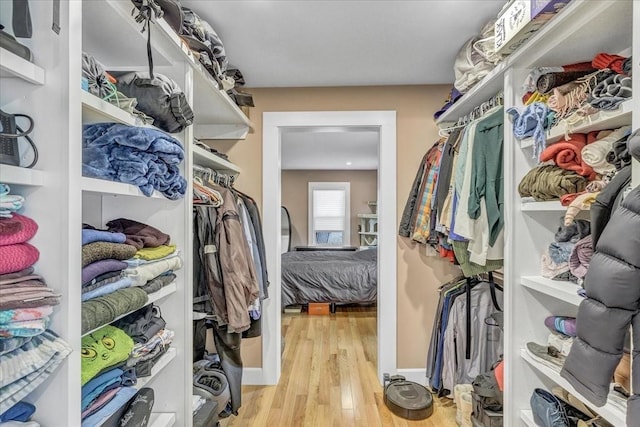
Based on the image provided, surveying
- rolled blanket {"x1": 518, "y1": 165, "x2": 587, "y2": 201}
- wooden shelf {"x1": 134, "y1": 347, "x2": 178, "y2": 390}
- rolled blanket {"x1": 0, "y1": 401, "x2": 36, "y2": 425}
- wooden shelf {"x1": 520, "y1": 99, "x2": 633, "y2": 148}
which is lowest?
wooden shelf {"x1": 134, "y1": 347, "x2": 178, "y2": 390}

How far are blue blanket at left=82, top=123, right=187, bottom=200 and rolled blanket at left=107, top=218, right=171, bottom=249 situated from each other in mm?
182

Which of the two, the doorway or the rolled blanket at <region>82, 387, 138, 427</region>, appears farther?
the doorway

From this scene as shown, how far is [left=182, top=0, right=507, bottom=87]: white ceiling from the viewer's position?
1704mm

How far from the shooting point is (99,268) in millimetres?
1036

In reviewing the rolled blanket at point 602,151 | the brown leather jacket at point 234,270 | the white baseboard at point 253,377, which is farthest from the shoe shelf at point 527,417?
the white baseboard at point 253,377

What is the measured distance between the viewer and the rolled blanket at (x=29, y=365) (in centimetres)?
73

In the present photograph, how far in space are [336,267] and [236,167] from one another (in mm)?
2581

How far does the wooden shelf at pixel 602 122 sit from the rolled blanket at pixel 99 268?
5.08 feet

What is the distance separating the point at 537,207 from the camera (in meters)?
1.45

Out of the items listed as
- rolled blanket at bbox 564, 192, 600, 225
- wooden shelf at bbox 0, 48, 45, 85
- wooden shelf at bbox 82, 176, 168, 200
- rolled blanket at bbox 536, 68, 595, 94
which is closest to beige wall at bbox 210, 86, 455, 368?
rolled blanket at bbox 536, 68, 595, 94

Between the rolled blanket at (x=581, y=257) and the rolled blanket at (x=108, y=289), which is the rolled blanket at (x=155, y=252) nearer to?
the rolled blanket at (x=108, y=289)

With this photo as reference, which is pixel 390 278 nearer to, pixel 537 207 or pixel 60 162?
pixel 537 207

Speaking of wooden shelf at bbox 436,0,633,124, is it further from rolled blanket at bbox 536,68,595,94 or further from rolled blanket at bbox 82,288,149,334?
rolled blanket at bbox 82,288,149,334

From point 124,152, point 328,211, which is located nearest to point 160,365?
point 124,152
